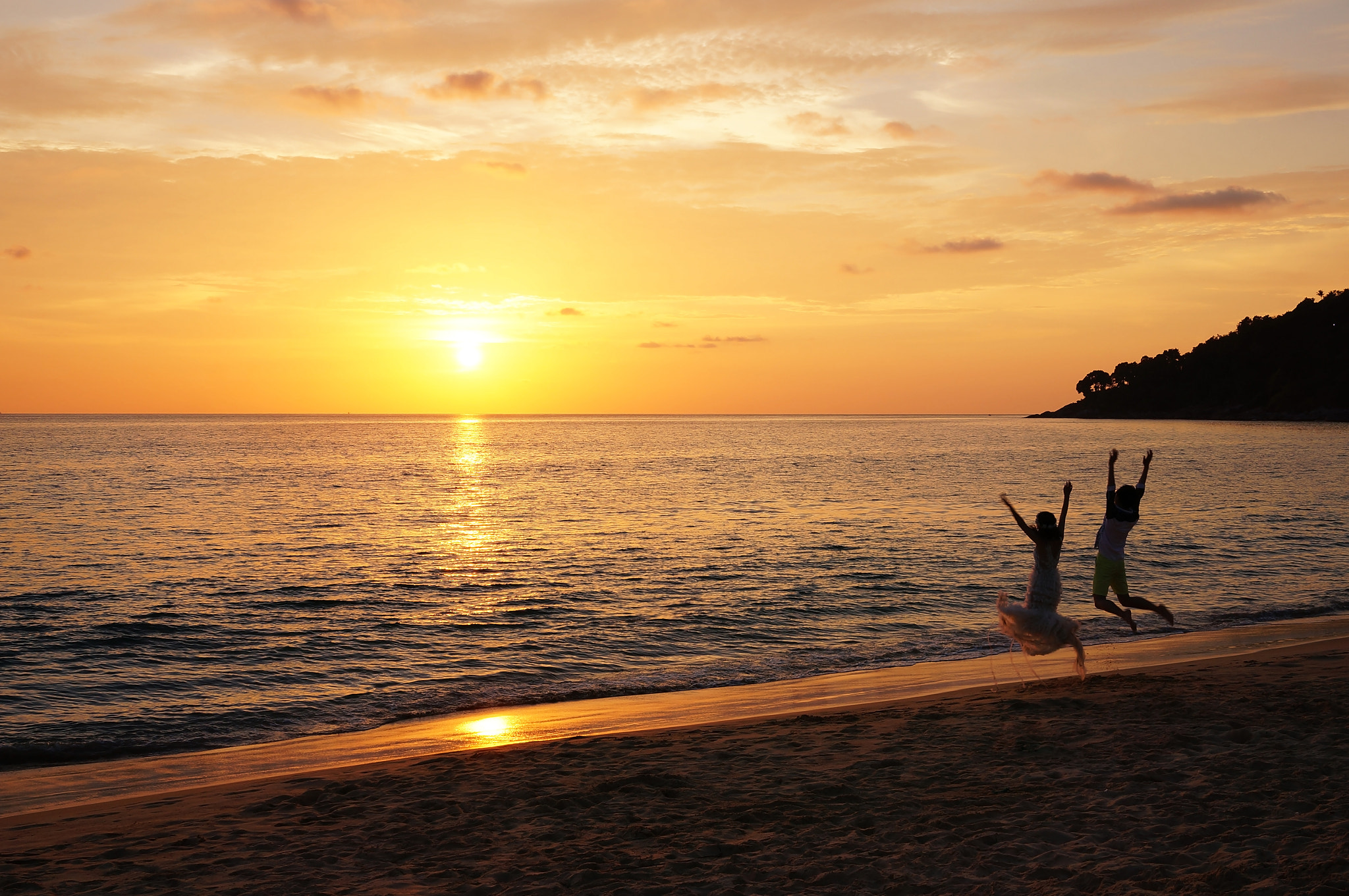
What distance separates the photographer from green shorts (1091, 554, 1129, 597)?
1249cm

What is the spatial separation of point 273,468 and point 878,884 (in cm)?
8976

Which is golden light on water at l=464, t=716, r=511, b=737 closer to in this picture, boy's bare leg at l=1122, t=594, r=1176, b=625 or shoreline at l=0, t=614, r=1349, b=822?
shoreline at l=0, t=614, r=1349, b=822

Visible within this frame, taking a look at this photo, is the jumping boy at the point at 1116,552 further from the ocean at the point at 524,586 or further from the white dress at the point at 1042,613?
the ocean at the point at 524,586

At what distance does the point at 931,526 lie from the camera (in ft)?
128

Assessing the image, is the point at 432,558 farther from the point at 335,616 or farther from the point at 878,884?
the point at 878,884

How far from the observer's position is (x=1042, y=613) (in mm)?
11391

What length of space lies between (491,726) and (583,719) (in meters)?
1.33

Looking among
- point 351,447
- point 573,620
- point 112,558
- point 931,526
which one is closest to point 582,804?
point 573,620

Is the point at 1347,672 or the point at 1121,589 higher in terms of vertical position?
the point at 1121,589

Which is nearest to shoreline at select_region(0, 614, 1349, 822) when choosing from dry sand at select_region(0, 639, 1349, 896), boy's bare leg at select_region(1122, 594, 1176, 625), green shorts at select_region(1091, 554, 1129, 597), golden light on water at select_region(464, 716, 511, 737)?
golden light on water at select_region(464, 716, 511, 737)

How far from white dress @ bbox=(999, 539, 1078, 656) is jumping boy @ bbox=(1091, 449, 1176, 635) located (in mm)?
1268

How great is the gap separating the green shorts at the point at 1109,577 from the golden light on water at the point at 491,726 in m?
8.53

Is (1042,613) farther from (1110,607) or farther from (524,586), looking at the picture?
(524,586)

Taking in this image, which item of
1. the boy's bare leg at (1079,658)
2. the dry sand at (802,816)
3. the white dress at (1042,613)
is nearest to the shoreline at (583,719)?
the boy's bare leg at (1079,658)
